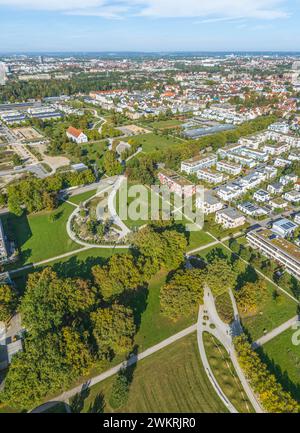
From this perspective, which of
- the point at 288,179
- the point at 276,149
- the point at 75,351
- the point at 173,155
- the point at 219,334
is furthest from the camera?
the point at 276,149

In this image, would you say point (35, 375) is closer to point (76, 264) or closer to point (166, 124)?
point (76, 264)

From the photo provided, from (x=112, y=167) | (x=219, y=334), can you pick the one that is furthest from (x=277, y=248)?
(x=112, y=167)

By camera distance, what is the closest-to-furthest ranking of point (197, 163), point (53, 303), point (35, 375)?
point (35, 375) → point (53, 303) → point (197, 163)

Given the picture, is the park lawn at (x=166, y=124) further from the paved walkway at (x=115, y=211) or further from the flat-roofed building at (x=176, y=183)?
the paved walkway at (x=115, y=211)

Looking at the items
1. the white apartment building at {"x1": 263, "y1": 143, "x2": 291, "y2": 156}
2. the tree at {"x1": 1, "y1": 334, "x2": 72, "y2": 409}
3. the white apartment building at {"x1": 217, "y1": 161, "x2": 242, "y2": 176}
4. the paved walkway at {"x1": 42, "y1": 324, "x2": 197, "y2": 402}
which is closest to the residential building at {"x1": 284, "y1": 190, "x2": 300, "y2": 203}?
the white apartment building at {"x1": 217, "y1": 161, "x2": 242, "y2": 176}

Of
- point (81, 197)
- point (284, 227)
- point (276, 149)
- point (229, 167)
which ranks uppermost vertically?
point (276, 149)

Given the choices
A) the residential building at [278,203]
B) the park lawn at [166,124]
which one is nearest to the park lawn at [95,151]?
the park lawn at [166,124]
